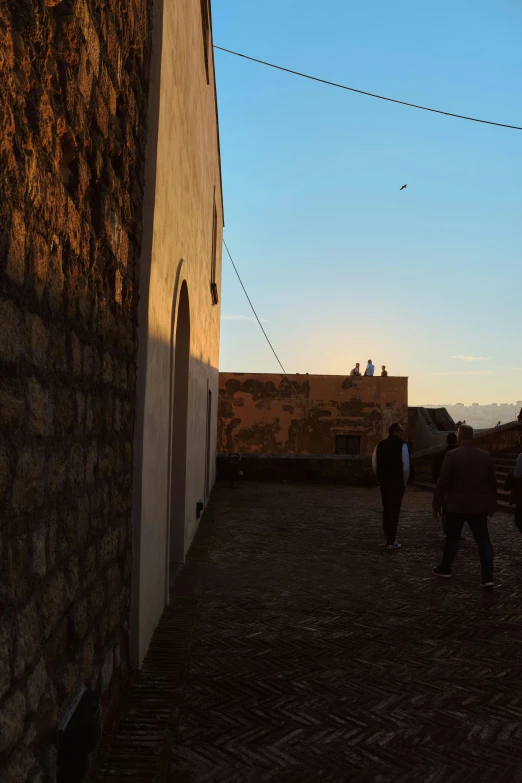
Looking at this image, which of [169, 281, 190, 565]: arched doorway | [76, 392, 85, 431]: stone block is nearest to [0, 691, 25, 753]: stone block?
[76, 392, 85, 431]: stone block

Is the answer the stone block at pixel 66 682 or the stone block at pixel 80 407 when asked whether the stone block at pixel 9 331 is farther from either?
the stone block at pixel 66 682

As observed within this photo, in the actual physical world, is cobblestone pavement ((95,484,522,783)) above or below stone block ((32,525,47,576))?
below

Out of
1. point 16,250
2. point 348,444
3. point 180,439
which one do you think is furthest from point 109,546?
point 348,444

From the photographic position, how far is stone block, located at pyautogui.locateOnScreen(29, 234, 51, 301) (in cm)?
185

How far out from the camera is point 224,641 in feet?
14.2

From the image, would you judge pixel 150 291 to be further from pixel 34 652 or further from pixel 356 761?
pixel 356 761

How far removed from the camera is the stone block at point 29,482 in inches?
69.6

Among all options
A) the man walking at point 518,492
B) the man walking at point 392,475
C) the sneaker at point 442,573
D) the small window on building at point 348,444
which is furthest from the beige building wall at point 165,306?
the small window on building at point 348,444

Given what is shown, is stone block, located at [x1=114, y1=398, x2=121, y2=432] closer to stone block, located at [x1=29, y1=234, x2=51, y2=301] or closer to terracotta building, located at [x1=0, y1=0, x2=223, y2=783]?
terracotta building, located at [x1=0, y1=0, x2=223, y2=783]

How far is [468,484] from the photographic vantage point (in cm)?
609

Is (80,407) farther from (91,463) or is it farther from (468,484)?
(468,484)

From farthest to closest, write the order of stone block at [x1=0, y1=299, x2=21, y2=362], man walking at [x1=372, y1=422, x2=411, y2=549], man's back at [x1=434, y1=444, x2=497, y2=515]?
man walking at [x1=372, y1=422, x2=411, y2=549] < man's back at [x1=434, y1=444, x2=497, y2=515] < stone block at [x1=0, y1=299, x2=21, y2=362]

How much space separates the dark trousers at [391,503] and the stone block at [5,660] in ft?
21.4

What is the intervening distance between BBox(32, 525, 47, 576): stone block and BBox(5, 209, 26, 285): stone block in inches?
30.3
